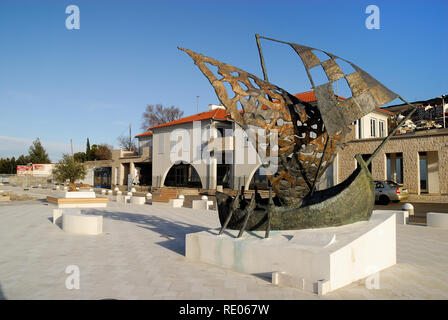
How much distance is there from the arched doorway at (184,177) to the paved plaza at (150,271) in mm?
24201

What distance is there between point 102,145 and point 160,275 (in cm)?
5831

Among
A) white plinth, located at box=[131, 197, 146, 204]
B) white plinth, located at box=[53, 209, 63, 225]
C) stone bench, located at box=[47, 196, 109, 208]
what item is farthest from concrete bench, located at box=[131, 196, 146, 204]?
white plinth, located at box=[53, 209, 63, 225]

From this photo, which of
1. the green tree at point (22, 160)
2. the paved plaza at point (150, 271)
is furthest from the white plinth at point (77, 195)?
the green tree at point (22, 160)

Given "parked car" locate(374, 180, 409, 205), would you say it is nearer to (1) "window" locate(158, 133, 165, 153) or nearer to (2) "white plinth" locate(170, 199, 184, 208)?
(2) "white plinth" locate(170, 199, 184, 208)

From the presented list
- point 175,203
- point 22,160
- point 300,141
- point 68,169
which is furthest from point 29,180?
point 300,141

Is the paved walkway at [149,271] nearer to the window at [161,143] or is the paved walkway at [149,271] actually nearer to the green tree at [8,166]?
the window at [161,143]

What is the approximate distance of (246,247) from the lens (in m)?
5.73

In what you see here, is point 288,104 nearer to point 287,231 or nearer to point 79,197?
point 287,231

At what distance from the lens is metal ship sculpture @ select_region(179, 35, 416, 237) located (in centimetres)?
575

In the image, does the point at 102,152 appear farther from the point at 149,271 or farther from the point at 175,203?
the point at 149,271

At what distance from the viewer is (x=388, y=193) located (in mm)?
17344

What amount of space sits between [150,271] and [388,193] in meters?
15.2

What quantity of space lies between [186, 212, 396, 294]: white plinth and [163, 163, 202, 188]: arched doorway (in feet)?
88.6

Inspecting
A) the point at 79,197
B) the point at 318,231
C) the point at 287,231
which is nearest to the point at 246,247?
the point at 287,231
